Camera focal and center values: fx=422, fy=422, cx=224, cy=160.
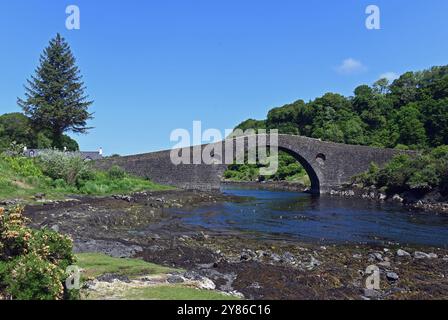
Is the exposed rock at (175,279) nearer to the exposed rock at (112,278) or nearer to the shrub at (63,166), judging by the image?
the exposed rock at (112,278)

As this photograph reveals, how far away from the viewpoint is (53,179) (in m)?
29.4

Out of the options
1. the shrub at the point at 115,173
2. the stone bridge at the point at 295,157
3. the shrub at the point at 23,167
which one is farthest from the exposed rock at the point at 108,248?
the stone bridge at the point at 295,157

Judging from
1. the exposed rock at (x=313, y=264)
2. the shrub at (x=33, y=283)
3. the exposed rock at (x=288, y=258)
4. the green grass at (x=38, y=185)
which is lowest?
the exposed rock at (x=313, y=264)

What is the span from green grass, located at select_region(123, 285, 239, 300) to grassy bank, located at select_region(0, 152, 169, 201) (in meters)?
17.1

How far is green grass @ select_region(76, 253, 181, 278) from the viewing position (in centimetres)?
941

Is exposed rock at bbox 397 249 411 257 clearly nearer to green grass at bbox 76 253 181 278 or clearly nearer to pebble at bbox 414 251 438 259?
pebble at bbox 414 251 438 259

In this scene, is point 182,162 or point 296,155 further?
point 296,155

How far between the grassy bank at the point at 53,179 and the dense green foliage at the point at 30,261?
1599cm

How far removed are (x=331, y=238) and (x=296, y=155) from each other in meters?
31.7

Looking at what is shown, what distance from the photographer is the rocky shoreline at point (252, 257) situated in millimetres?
9862

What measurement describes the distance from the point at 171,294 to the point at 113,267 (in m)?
2.83
